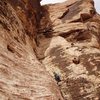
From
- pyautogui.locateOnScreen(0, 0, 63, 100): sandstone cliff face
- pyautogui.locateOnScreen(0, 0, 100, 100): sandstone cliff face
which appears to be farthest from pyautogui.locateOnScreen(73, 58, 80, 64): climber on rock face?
pyautogui.locateOnScreen(0, 0, 63, 100): sandstone cliff face

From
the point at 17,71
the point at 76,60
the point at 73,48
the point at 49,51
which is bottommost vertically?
the point at 76,60

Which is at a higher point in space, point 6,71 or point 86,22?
point 86,22

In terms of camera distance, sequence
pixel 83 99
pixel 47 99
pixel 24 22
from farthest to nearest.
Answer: pixel 24 22 → pixel 83 99 → pixel 47 99

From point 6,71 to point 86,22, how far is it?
14.8 metres

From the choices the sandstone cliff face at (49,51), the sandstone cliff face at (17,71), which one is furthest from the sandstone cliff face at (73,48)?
the sandstone cliff face at (17,71)

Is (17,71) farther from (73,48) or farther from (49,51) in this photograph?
(49,51)

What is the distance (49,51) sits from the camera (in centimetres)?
2130

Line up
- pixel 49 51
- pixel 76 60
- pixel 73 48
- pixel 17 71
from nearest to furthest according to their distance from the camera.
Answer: pixel 17 71
pixel 76 60
pixel 73 48
pixel 49 51

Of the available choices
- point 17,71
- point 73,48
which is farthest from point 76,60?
point 17,71

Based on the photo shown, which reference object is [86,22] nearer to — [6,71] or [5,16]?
[5,16]

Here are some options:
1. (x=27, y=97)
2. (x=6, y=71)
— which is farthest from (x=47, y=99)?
(x=6, y=71)

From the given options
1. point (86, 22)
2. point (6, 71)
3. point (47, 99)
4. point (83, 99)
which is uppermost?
point (86, 22)

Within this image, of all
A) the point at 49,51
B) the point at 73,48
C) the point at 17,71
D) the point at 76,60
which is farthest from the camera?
the point at 49,51

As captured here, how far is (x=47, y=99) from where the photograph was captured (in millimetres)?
12219
